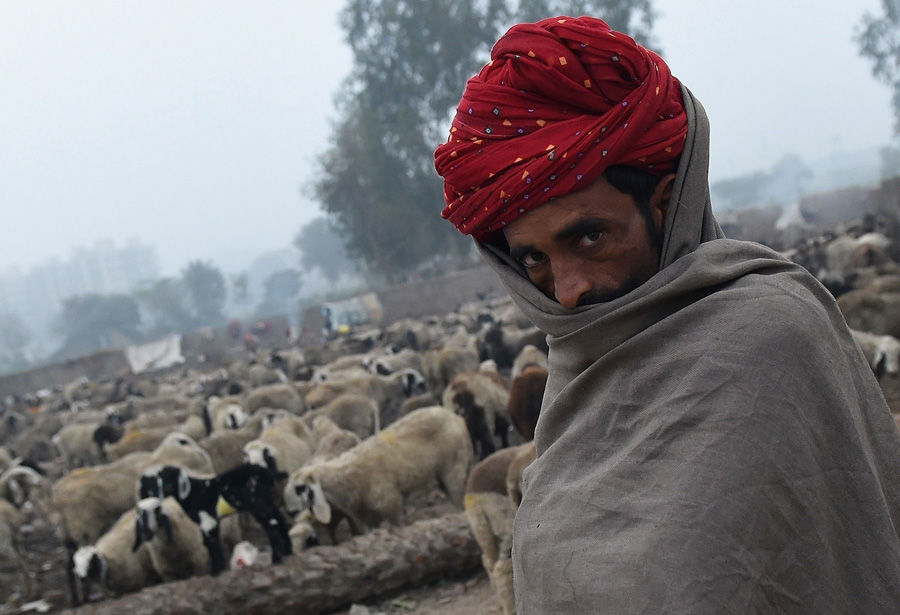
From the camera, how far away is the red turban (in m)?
1.19

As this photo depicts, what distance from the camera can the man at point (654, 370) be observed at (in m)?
0.98

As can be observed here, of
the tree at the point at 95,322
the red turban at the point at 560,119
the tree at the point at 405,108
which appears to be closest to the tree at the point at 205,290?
the tree at the point at 95,322

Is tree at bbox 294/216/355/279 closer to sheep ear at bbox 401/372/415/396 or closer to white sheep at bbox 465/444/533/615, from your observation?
sheep ear at bbox 401/372/415/396

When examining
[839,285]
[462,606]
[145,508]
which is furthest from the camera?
[839,285]

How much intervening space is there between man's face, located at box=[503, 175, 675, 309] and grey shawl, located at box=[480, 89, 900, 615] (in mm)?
40

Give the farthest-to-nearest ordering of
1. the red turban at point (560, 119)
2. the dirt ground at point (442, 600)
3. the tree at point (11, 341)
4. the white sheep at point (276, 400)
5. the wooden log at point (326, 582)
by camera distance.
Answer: the tree at point (11, 341), the white sheep at point (276, 400), the wooden log at point (326, 582), the dirt ground at point (442, 600), the red turban at point (560, 119)

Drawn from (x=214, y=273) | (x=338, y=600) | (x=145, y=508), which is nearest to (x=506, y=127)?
(x=338, y=600)

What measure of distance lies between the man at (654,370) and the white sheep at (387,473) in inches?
239

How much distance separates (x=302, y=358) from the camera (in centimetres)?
2111

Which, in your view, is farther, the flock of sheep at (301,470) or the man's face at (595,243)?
the flock of sheep at (301,470)

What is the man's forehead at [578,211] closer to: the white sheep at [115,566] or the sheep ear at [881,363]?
the sheep ear at [881,363]

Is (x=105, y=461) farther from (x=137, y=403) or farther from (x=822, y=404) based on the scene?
(x=822, y=404)

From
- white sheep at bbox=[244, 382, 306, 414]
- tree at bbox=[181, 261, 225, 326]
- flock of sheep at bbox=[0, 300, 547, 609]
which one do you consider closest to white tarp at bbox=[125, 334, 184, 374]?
flock of sheep at bbox=[0, 300, 547, 609]

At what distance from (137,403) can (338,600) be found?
14.4 m
